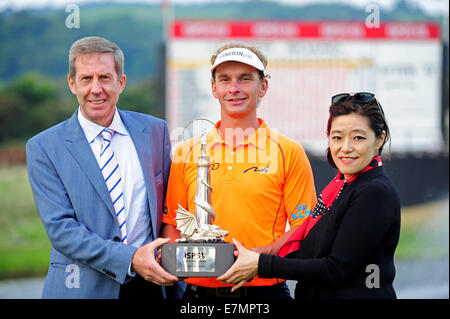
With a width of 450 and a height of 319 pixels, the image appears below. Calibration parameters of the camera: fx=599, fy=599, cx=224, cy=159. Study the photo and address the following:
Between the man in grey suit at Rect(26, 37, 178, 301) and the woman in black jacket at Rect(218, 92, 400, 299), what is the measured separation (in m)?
0.53

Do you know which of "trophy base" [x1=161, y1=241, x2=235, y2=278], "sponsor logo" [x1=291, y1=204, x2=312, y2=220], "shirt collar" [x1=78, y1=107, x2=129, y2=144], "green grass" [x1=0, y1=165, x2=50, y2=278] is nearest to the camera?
"trophy base" [x1=161, y1=241, x2=235, y2=278]

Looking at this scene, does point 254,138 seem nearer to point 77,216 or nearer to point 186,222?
point 186,222

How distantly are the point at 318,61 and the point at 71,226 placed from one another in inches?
306

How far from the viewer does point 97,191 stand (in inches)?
109

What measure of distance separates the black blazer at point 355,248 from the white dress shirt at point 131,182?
68cm

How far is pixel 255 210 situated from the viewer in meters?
2.77

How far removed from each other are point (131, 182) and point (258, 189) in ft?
2.00

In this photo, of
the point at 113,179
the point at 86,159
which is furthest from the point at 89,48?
the point at 113,179

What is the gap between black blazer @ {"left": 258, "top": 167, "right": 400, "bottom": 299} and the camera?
2336 mm

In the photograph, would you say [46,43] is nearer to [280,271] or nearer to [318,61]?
[318,61]

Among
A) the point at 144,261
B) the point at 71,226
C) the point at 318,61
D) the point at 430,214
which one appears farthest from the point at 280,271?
the point at 430,214

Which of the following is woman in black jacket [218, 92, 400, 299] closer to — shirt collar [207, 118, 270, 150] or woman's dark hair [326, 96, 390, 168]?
woman's dark hair [326, 96, 390, 168]

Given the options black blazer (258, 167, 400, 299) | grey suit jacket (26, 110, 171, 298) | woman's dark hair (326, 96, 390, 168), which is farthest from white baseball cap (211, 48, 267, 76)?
black blazer (258, 167, 400, 299)

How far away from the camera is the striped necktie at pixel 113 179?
9.23 feet
